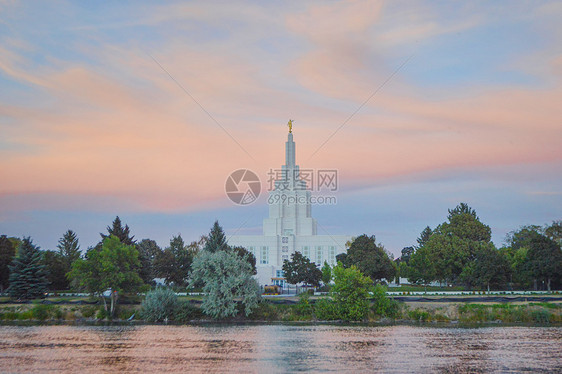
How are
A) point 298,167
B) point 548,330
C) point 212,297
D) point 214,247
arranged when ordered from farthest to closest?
point 298,167 < point 214,247 < point 212,297 < point 548,330

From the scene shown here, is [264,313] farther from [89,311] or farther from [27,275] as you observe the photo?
[27,275]

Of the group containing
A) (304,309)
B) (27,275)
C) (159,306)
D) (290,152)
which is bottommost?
(304,309)

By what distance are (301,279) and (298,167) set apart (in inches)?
1440

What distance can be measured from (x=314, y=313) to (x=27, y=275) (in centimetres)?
2962

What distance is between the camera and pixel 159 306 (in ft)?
175

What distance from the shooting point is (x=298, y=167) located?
108 m

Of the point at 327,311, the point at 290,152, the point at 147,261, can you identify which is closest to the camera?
the point at 327,311

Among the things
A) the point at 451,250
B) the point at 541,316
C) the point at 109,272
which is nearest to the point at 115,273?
→ the point at 109,272

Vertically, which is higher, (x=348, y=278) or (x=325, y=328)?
(x=348, y=278)

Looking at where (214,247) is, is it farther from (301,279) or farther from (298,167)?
(298,167)

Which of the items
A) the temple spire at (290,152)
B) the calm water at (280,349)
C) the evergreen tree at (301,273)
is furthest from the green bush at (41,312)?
the temple spire at (290,152)

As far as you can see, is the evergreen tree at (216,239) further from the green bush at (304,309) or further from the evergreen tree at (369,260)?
the green bush at (304,309)

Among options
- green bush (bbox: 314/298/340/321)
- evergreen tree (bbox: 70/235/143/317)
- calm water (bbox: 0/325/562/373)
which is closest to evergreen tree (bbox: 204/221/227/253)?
evergreen tree (bbox: 70/235/143/317)

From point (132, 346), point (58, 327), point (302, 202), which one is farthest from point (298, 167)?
point (132, 346)
